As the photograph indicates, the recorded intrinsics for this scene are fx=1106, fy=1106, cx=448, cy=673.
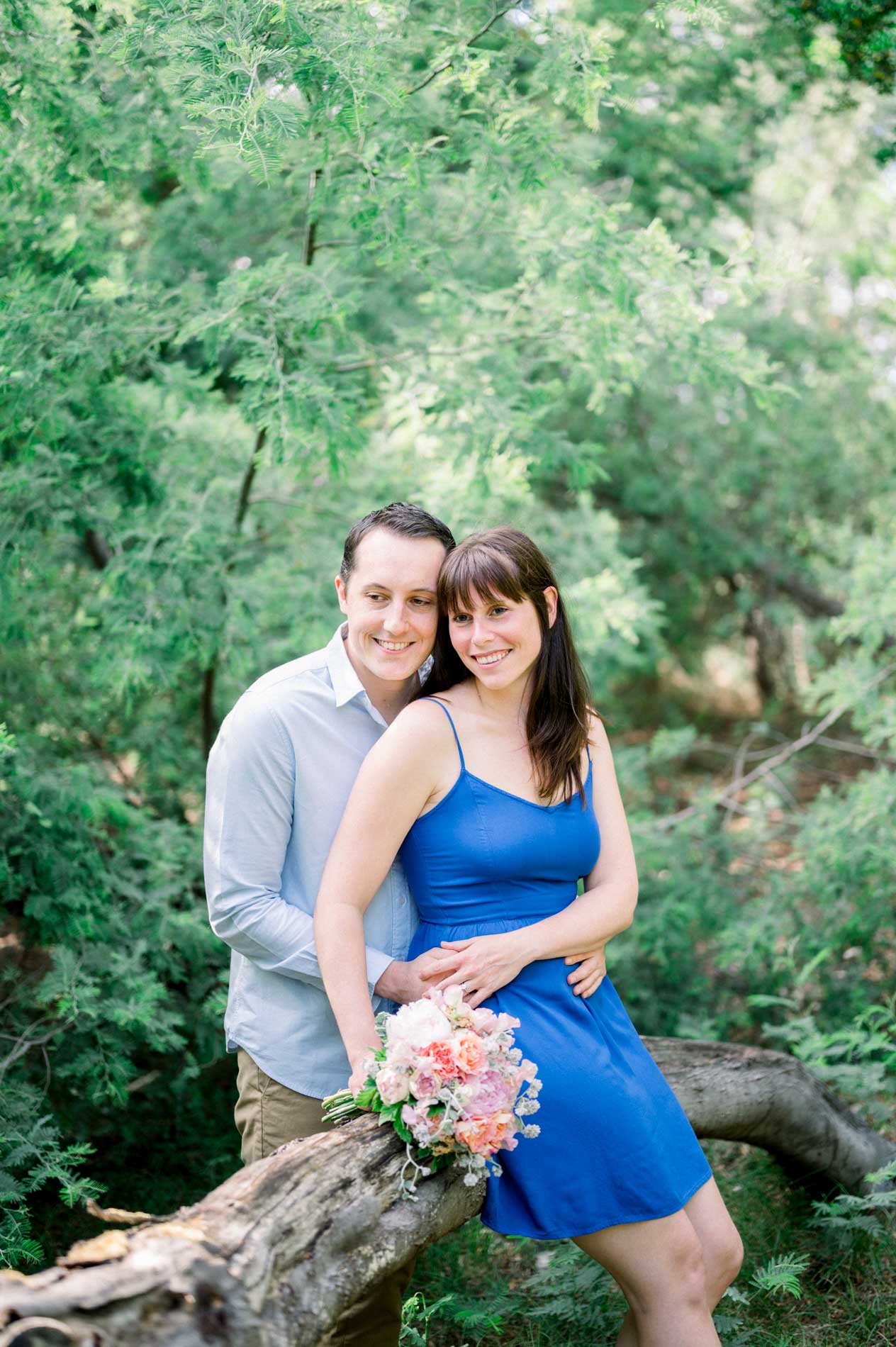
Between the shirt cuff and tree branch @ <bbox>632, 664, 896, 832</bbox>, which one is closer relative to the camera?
the shirt cuff

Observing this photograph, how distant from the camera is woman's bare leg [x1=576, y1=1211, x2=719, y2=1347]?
241cm

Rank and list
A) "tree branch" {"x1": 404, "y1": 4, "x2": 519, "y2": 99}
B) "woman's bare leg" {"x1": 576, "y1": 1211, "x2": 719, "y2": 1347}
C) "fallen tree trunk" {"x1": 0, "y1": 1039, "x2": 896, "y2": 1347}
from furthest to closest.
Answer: "tree branch" {"x1": 404, "y1": 4, "x2": 519, "y2": 99}, "woman's bare leg" {"x1": 576, "y1": 1211, "x2": 719, "y2": 1347}, "fallen tree trunk" {"x1": 0, "y1": 1039, "x2": 896, "y2": 1347}

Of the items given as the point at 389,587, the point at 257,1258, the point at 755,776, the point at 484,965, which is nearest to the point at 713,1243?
the point at 484,965

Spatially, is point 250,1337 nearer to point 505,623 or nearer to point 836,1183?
point 505,623

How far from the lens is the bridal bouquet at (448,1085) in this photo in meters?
2.10

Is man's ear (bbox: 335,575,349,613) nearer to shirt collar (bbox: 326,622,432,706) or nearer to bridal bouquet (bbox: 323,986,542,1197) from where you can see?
shirt collar (bbox: 326,622,432,706)

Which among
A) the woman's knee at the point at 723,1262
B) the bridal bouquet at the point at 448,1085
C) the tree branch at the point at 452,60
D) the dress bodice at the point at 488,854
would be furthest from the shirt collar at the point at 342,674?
the tree branch at the point at 452,60

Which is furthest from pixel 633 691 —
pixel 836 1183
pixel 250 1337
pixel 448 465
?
pixel 250 1337

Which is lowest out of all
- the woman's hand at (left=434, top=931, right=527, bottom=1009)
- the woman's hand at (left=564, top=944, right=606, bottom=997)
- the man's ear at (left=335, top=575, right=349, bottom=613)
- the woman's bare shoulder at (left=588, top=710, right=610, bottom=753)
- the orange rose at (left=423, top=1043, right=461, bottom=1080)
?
the woman's hand at (left=564, top=944, right=606, bottom=997)

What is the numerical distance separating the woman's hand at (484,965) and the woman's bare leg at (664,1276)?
579 millimetres

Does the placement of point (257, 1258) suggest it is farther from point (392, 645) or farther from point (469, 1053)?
point (392, 645)

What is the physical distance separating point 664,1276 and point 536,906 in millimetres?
838

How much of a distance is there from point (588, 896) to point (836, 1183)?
1840mm

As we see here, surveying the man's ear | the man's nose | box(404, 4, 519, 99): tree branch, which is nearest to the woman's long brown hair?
the man's nose
